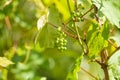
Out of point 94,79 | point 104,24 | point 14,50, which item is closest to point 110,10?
point 104,24

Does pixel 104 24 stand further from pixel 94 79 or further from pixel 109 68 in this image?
pixel 94 79

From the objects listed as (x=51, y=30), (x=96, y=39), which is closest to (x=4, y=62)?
(x=51, y=30)

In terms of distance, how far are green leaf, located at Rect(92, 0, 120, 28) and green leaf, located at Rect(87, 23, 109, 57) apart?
0.22 feet

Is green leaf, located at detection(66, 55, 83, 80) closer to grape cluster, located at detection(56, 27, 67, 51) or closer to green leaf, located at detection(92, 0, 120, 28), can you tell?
grape cluster, located at detection(56, 27, 67, 51)

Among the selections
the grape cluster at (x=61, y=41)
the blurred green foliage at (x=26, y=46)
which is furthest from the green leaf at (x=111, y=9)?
the blurred green foliage at (x=26, y=46)

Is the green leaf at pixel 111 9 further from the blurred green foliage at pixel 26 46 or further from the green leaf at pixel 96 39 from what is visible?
the blurred green foliage at pixel 26 46

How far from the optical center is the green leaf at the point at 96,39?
1238mm

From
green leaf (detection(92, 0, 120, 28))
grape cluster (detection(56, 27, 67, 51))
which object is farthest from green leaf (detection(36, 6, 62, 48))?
green leaf (detection(92, 0, 120, 28))

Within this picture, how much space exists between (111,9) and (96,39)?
0.49 feet

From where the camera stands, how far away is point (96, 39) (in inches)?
50.6

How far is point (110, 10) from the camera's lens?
1156mm

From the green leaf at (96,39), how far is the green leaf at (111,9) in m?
0.07

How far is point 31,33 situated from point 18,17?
0.56ft

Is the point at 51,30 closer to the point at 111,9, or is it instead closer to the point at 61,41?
the point at 61,41
